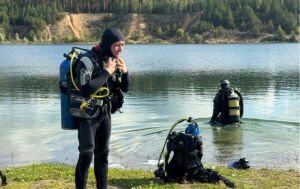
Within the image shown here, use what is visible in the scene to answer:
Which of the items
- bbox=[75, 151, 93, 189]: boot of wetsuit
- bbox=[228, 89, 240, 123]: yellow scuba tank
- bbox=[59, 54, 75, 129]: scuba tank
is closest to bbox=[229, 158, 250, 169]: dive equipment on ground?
bbox=[75, 151, 93, 189]: boot of wetsuit

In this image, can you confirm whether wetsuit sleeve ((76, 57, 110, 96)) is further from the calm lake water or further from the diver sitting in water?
the diver sitting in water

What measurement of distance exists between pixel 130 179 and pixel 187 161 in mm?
1210

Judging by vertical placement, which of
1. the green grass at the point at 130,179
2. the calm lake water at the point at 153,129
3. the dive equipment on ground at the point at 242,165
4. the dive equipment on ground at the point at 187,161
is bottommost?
the calm lake water at the point at 153,129

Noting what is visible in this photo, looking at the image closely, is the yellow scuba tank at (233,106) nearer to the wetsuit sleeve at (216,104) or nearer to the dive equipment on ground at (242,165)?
the wetsuit sleeve at (216,104)

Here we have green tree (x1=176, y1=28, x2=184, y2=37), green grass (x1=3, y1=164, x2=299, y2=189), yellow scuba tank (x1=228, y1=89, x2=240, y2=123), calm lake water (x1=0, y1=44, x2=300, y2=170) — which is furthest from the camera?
green tree (x1=176, y1=28, x2=184, y2=37)

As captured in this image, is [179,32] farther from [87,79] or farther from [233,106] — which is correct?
[87,79]

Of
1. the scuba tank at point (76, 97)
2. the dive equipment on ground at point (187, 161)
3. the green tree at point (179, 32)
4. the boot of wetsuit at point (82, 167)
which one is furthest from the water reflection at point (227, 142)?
the green tree at point (179, 32)

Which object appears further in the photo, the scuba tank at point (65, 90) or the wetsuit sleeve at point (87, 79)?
the scuba tank at point (65, 90)

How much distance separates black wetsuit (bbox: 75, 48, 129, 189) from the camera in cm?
633

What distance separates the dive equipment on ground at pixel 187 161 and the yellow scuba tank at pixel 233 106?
716 centimetres

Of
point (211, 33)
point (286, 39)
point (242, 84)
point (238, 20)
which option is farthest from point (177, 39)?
point (242, 84)

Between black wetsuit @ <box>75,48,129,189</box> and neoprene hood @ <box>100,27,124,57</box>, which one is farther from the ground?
neoprene hood @ <box>100,27,124,57</box>

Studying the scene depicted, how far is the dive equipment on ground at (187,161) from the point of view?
820 centimetres

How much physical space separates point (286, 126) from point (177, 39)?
576 ft
